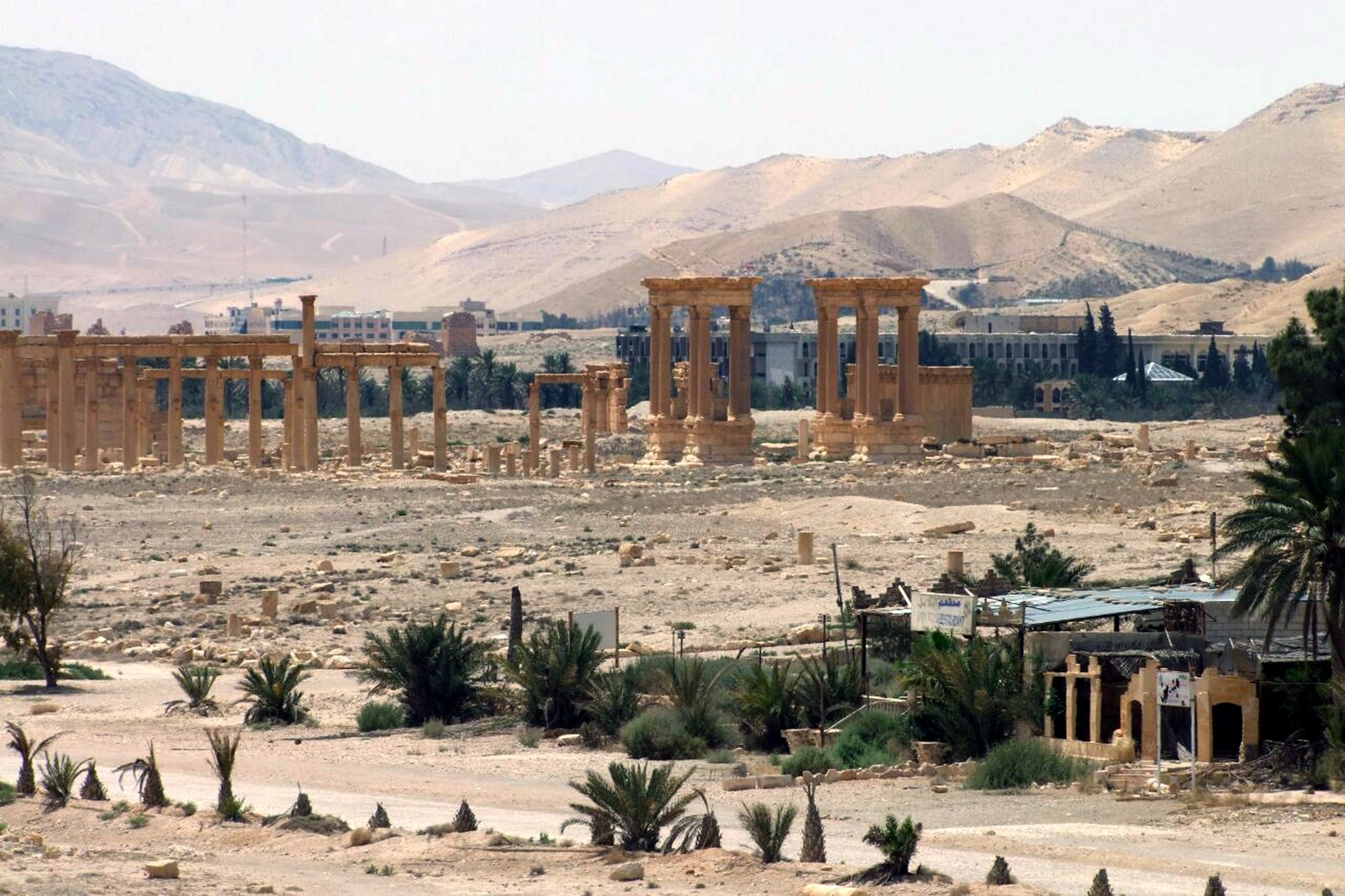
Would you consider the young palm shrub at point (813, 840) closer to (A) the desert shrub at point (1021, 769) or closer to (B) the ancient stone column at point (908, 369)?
(A) the desert shrub at point (1021, 769)

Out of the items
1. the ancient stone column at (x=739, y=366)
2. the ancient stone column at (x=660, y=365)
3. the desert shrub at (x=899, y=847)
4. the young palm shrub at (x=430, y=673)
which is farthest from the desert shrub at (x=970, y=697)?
the ancient stone column at (x=660, y=365)

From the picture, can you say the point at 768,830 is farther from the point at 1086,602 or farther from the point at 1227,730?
the point at 1086,602

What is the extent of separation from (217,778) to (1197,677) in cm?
962

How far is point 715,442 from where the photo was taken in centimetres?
6638

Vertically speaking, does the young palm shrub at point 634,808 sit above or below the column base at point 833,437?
below

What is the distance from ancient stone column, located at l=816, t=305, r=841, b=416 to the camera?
225 ft

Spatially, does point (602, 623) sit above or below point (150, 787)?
above

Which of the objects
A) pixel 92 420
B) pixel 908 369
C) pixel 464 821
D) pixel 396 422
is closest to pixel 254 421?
pixel 92 420

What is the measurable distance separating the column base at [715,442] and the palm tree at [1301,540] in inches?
1682

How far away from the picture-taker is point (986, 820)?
66.8ft

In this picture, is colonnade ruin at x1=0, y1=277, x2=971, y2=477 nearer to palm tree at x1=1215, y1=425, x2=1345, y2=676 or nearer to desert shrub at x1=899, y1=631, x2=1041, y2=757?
desert shrub at x1=899, y1=631, x2=1041, y2=757

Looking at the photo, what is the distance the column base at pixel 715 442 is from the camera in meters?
66.2

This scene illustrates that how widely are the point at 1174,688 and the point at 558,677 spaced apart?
753 cm

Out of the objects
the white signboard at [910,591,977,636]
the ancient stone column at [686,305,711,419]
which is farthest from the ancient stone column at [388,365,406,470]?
the white signboard at [910,591,977,636]
